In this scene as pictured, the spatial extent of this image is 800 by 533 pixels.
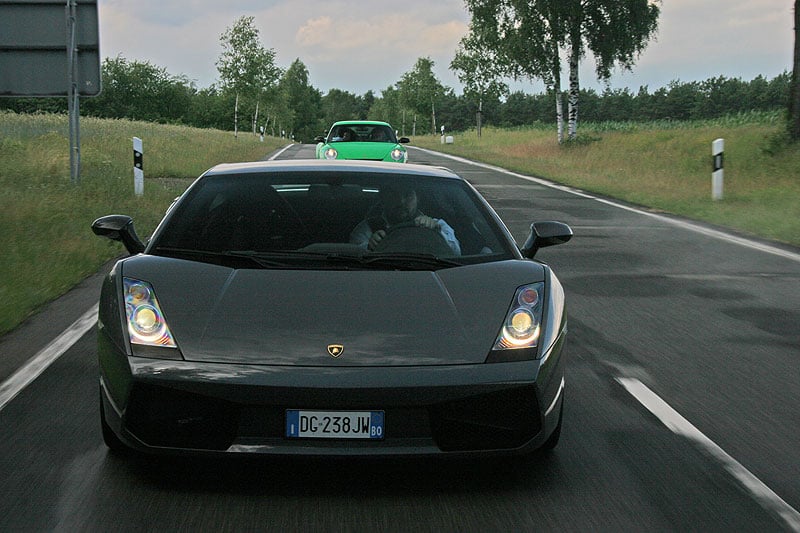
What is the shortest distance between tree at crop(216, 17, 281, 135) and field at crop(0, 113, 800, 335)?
1195 inches

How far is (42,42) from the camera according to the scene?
Result: 66.6ft

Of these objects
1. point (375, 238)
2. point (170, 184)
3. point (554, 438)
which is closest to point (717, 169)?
point (170, 184)

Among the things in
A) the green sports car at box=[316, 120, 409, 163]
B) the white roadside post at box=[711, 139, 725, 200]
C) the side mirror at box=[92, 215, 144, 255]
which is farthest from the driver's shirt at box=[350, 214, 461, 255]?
the green sports car at box=[316, 120, 409, 163]

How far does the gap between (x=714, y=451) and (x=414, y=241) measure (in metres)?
1.63

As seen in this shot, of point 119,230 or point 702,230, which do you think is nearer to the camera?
point 119,230

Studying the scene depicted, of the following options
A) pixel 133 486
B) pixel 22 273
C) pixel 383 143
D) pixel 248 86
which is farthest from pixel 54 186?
pixel 248 86

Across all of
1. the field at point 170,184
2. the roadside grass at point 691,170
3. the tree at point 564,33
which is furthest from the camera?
the tree at point 564,33

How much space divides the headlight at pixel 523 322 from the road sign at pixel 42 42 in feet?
57.5

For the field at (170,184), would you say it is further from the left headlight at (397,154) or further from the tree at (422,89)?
the tree at (422,89)

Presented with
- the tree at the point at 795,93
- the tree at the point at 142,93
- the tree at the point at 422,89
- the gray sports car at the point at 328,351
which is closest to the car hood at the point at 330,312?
the gray sports car at the point at 328,351

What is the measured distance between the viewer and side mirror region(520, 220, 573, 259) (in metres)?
5.67

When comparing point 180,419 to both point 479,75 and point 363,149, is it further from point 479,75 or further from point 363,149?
point 479,75

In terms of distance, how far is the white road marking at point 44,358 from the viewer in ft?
19.3

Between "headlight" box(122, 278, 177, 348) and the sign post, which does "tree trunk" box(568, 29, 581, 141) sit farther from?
"headlight" box(122, 278, 177, 348)
